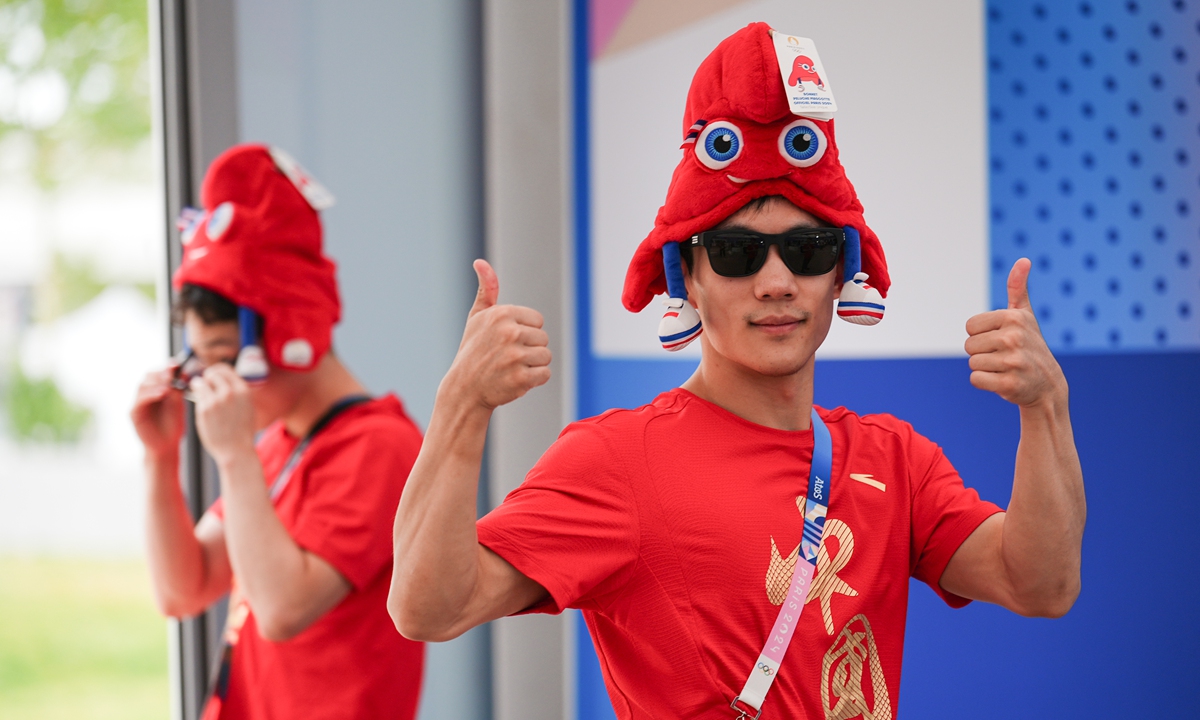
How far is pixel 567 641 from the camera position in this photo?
11.3ft

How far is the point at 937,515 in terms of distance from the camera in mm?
1370

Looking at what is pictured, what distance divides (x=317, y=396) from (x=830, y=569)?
1.24 meters

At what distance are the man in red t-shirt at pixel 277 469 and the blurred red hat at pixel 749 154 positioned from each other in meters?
0.92

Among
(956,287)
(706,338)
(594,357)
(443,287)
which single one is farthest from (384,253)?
(706,338)

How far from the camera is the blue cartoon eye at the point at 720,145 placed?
4.17 ft

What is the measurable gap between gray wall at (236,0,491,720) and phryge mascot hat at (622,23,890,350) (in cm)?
225

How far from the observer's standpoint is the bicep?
1.31m

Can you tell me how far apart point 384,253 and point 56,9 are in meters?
1.46

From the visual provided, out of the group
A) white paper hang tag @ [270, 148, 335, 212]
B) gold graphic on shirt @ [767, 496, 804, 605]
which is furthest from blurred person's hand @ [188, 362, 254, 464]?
gold graphic on shirt @ [767, 496, 804, 605]

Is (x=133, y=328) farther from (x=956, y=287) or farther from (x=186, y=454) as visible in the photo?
(x=956, y=287)

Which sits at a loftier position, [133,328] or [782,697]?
[133,328]

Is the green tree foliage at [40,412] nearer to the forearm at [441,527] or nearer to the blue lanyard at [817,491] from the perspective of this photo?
the forearm at [441,527]

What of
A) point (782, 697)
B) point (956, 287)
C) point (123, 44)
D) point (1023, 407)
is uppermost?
point (123, 44)

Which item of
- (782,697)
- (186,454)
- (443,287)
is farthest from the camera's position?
(443,287)
